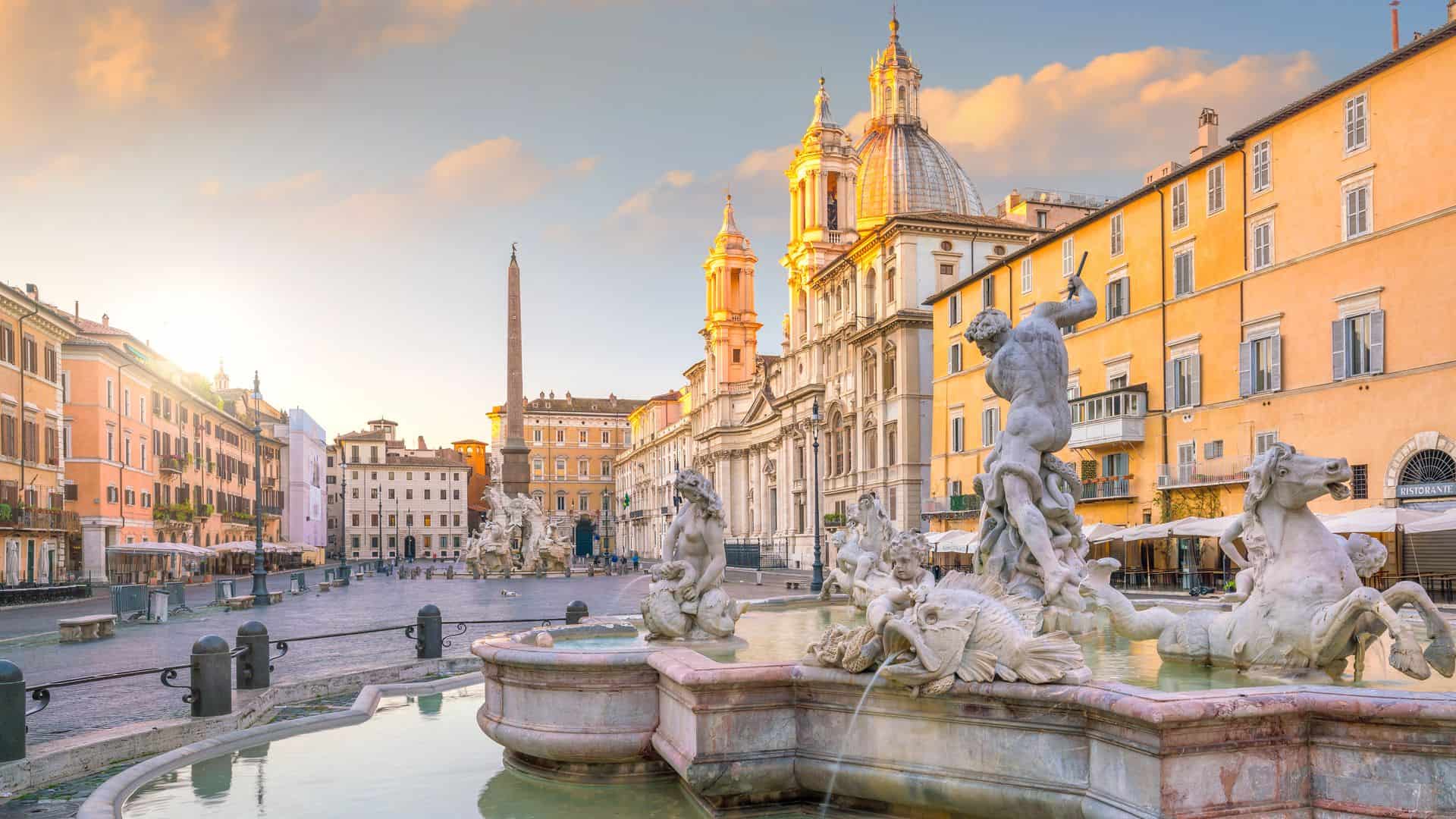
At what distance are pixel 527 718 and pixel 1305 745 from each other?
4.39 meters

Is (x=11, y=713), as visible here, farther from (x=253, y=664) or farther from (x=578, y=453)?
(x=578, y=453)

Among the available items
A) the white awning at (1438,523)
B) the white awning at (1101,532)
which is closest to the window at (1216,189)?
the white awning at (1101,532)

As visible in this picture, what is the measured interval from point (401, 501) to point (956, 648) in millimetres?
118195

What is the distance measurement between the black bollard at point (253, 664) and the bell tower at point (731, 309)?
77470 mm

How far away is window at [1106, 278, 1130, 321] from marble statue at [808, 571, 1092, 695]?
33.5 m

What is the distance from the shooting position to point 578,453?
131 meters

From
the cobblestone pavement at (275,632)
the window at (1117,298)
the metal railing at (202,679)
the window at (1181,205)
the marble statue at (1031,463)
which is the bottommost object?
the cobblestone pavement at (275,632)

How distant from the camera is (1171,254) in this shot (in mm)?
34406

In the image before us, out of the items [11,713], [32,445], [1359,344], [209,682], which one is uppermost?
[1359,344]

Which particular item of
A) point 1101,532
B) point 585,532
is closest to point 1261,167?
point 1101,532

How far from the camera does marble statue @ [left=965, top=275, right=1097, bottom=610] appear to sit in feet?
24.9

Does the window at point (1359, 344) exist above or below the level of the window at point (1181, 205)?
below

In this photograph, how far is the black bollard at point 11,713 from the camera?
7.43m

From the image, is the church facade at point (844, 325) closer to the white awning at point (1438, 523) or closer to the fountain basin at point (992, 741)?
the white awning at point (1438, 523)
